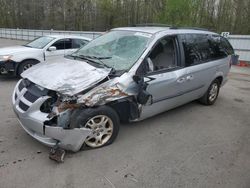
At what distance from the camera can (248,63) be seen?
12.6 metres

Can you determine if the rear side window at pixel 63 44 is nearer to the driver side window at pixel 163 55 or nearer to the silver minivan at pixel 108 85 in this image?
the silver minivan at pixel 108 85

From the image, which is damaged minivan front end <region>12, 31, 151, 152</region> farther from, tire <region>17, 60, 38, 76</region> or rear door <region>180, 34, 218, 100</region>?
tire <region>17, 60, 38, 76</region>

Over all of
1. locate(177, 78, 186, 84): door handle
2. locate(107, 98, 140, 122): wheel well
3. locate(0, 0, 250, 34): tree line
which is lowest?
locate(107, 98, 140, 122): wheel well

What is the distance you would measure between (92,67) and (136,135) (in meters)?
1.37

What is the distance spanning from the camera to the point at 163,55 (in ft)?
13.4

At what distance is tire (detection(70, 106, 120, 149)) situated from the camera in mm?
2955

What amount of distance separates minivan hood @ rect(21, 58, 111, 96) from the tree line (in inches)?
694

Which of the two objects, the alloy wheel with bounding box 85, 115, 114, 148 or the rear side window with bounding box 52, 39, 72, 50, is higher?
the rear side window with bounding box 52, 39, 72, 50

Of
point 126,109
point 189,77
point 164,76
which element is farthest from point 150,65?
point 189,77

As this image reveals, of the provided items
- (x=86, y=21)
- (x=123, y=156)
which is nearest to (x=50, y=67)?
(x=123, y=156)

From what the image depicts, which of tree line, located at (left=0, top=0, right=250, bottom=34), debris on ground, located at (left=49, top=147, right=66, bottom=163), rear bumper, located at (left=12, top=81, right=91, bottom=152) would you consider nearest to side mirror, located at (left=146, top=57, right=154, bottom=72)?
rear bumper, located at (left=12, top=81, right=91, bottom=152)

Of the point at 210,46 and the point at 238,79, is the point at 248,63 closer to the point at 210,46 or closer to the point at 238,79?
Answer: the point at 238,79

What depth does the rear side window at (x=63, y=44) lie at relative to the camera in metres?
7.87

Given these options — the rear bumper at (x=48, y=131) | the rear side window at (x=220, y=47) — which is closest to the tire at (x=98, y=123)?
the rear bumper at (x=48, y=131)
